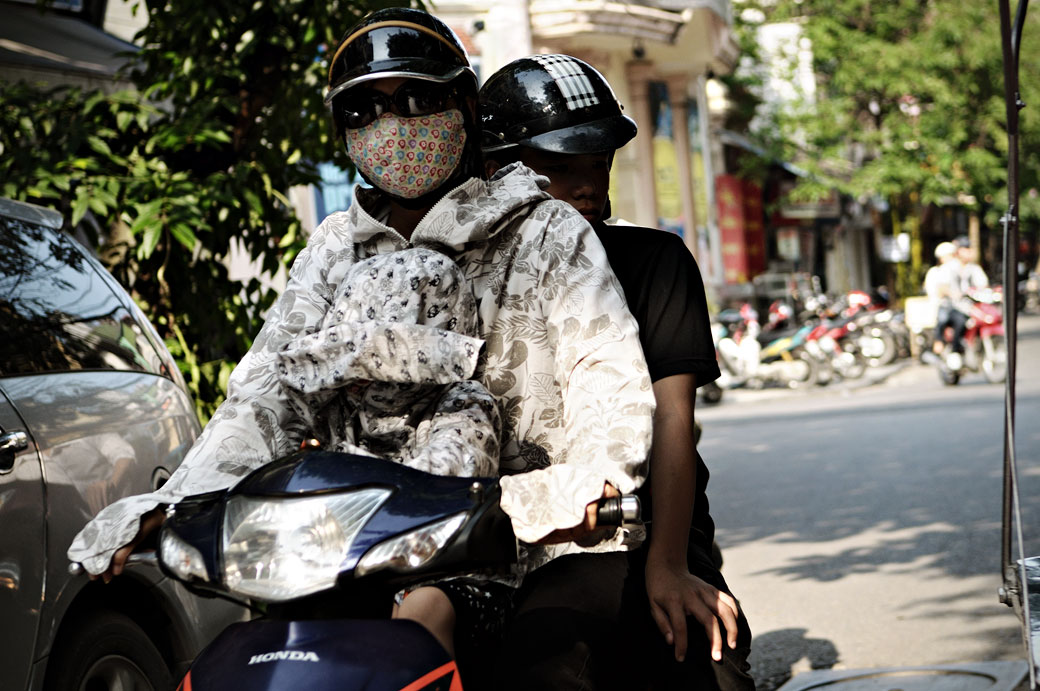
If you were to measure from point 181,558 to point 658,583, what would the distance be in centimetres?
74

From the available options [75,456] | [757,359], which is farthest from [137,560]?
[757,359]

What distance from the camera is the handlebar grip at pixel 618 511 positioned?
171 cm

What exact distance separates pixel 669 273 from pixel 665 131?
20.5m

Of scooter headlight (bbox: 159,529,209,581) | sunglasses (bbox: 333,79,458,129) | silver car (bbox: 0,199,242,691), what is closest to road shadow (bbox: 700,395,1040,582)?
silver car (bbox: 0,199,242,691)

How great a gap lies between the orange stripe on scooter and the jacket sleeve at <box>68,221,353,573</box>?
0.51 m

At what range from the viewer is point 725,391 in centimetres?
1934

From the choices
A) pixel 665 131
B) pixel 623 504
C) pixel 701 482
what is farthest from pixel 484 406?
pixel 665 131

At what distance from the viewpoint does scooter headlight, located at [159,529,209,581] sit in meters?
1.66

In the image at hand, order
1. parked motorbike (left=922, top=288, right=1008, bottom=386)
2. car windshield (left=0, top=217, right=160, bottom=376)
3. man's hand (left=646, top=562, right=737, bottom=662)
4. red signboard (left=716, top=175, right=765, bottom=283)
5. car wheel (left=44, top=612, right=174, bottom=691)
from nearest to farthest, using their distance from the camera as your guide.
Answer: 1. man's hand (left=646, top=562, right=737, bottom=662)
2. car wheel (left=44, top=612, right=174, bottom=691)
3. car windshield (left=0, top=217, right=160, bottom=376)
4. parked motorbike (left=922, top=288, right=1008, bottom=386)
5. red signboard (left=716, top=175, right=765, bottom=283)

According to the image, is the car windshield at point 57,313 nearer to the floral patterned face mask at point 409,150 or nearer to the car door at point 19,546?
the car door at point 19,546

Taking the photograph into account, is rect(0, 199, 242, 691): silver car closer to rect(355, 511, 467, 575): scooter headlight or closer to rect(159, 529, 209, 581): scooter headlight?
rect(159, 529, 209, 581): scooter headlight

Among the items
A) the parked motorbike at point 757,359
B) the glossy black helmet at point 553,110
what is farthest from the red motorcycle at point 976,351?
the glossy black helmet at point 553,110

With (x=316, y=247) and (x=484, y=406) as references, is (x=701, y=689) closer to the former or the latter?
(x=484, y=406)

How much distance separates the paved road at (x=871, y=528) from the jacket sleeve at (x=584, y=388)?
304cm
